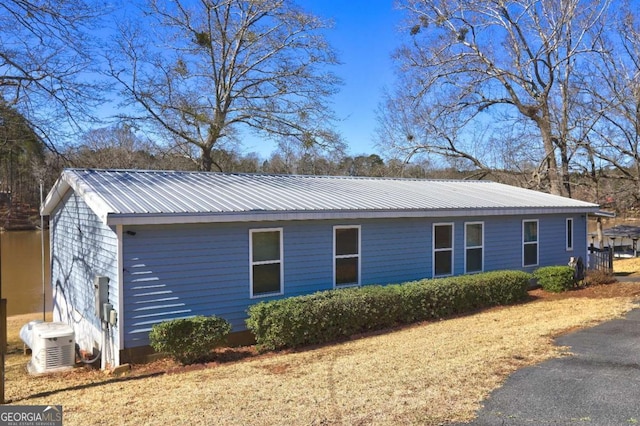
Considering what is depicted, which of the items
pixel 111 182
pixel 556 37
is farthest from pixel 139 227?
pixel 556 37

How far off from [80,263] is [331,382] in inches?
271

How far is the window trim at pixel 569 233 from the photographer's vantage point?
1572 centimetres

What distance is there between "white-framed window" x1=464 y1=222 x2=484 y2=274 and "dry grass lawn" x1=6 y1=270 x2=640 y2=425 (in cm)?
316

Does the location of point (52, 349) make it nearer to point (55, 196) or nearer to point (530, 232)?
point (55, 196)

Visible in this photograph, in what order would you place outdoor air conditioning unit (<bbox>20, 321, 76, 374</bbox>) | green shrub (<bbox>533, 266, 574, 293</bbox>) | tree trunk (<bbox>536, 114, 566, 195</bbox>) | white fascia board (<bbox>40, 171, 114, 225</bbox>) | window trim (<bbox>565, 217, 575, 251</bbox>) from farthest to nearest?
tree trunk (<bbox>536, 114, 566, 195</bbox>), window trim (<bbox>565, 217, 575, 251</bbox>), green shrub (<bbox>533, 266, 574, 293</bbox>), outdoor air conditioning unit (<bbox>20, 321, 76, 374</bbox>), white fascia board (<bbox>40, 171, 114, 225</bbox>)

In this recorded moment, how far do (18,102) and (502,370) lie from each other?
1248cm

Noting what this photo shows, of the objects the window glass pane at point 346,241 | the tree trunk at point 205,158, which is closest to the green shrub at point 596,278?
the window glass pane at point 346,241

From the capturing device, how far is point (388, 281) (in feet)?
37.6

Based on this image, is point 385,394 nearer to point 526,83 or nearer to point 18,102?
point 18,102

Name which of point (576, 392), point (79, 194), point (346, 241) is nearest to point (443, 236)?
point (346, 241)

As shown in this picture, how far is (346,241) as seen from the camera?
10.8 meters

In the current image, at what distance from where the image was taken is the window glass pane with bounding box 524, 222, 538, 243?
47.3ft

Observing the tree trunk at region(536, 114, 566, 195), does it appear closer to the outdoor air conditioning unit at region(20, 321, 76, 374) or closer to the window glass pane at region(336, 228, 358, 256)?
the window glass pane at region(336, 228, 358, 256)

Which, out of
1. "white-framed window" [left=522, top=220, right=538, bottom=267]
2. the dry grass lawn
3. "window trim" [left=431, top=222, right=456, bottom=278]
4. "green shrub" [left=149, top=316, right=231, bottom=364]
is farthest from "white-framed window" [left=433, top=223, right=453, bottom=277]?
"green shrub" [left=149, top=316, right=231, bottom=364]
